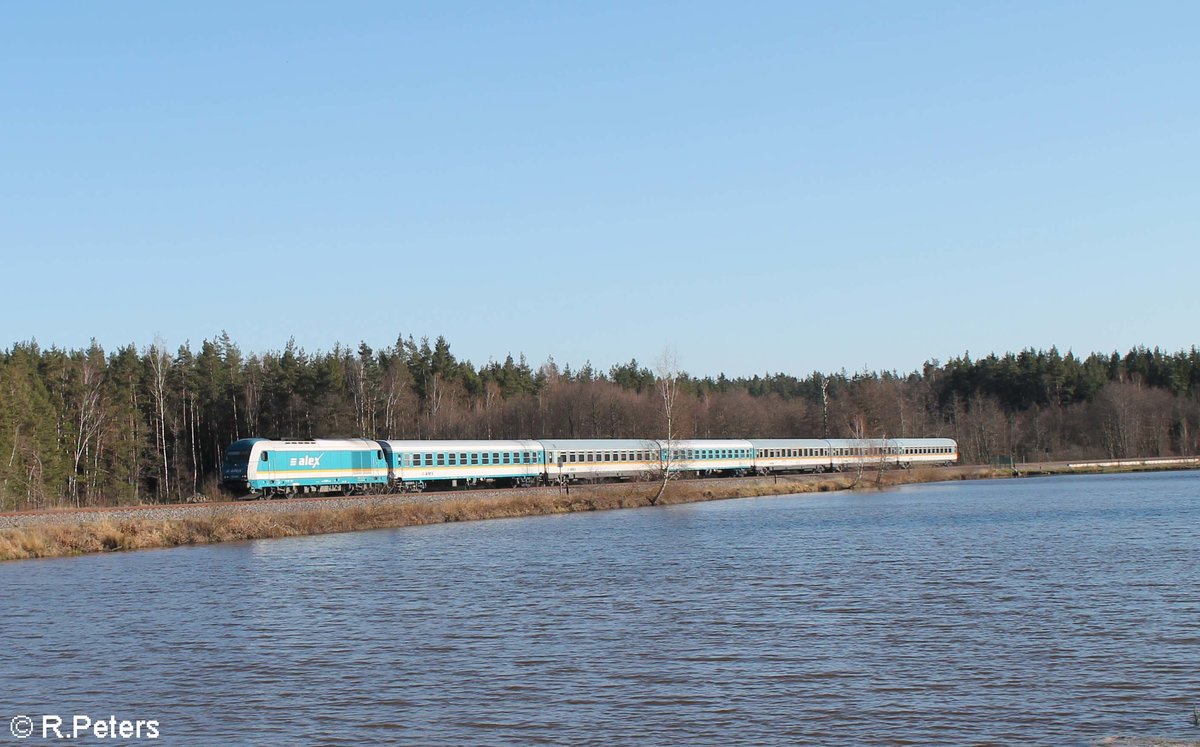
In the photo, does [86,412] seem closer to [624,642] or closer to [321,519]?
[321,519]

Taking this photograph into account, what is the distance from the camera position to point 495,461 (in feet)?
205

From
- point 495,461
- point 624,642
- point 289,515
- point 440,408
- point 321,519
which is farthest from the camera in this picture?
point 440,408

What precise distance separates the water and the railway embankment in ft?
5.95

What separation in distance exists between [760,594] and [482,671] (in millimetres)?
9560

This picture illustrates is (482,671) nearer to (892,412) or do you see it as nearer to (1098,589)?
(1098,589)

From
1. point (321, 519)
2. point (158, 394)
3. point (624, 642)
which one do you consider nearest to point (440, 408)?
point (158, 394)

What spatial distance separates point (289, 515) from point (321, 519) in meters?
1.51

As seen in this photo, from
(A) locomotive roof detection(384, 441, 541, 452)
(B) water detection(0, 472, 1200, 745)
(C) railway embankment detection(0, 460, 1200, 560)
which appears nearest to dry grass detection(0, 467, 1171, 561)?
(C) railway embankment detection(0, 460, 1200, 560)

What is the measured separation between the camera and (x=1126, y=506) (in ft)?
179

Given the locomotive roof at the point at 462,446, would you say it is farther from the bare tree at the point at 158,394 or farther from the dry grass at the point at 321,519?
the bare tree at the point at 158,394

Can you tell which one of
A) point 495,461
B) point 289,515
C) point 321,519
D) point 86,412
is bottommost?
point 321,519

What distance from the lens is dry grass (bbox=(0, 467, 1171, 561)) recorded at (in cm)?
3716

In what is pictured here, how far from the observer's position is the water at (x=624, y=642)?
1447cm

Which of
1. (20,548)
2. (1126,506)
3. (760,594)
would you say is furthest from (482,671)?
(1126,506)
